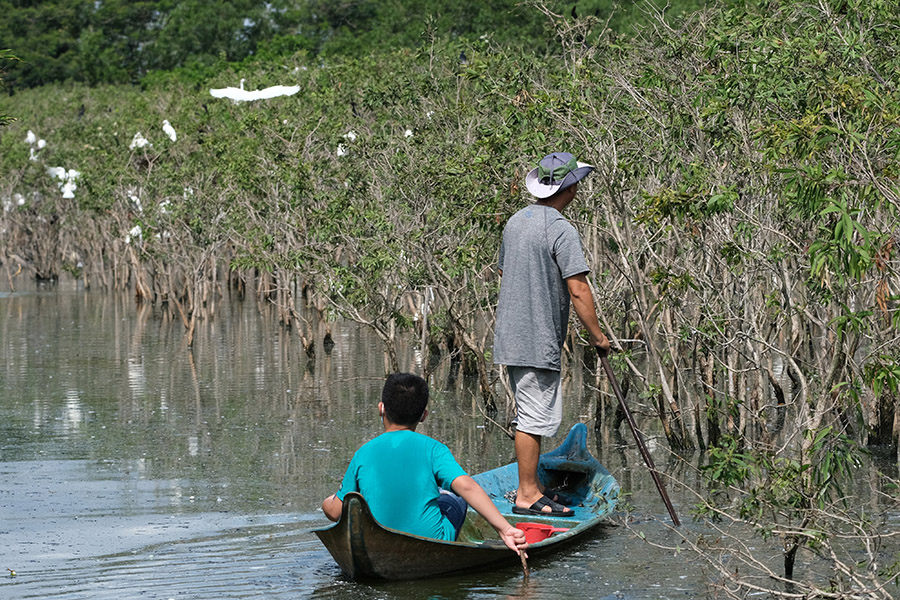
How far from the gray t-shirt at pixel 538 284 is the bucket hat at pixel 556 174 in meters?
0.10

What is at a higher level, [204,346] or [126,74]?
[126,74]

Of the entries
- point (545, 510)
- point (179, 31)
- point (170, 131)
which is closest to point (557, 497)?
point (545, 510)

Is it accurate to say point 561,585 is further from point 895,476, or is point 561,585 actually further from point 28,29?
point 28,29

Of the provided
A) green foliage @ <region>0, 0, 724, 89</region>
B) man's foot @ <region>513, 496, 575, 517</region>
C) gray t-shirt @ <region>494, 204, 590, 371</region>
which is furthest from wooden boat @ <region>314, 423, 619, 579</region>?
green foliage @ <region>0, 0, 724, 89</region>

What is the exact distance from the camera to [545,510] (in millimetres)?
7520

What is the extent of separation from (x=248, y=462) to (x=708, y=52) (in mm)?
4483

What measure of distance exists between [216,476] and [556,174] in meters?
3.64

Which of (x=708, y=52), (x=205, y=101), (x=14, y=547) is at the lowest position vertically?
(x=14, y=547)

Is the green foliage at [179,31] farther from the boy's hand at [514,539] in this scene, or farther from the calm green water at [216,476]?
the boy's hand at [514,539]

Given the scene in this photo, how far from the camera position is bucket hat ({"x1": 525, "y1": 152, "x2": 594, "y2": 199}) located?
24.5 ft

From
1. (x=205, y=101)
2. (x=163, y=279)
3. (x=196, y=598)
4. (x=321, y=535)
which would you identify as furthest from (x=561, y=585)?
(x=205, y=101)

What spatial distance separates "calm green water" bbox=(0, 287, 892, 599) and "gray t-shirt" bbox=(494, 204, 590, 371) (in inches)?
43.2

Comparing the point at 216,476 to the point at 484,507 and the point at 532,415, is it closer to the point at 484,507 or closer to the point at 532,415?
the point at 532,415

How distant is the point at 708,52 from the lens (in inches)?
345
